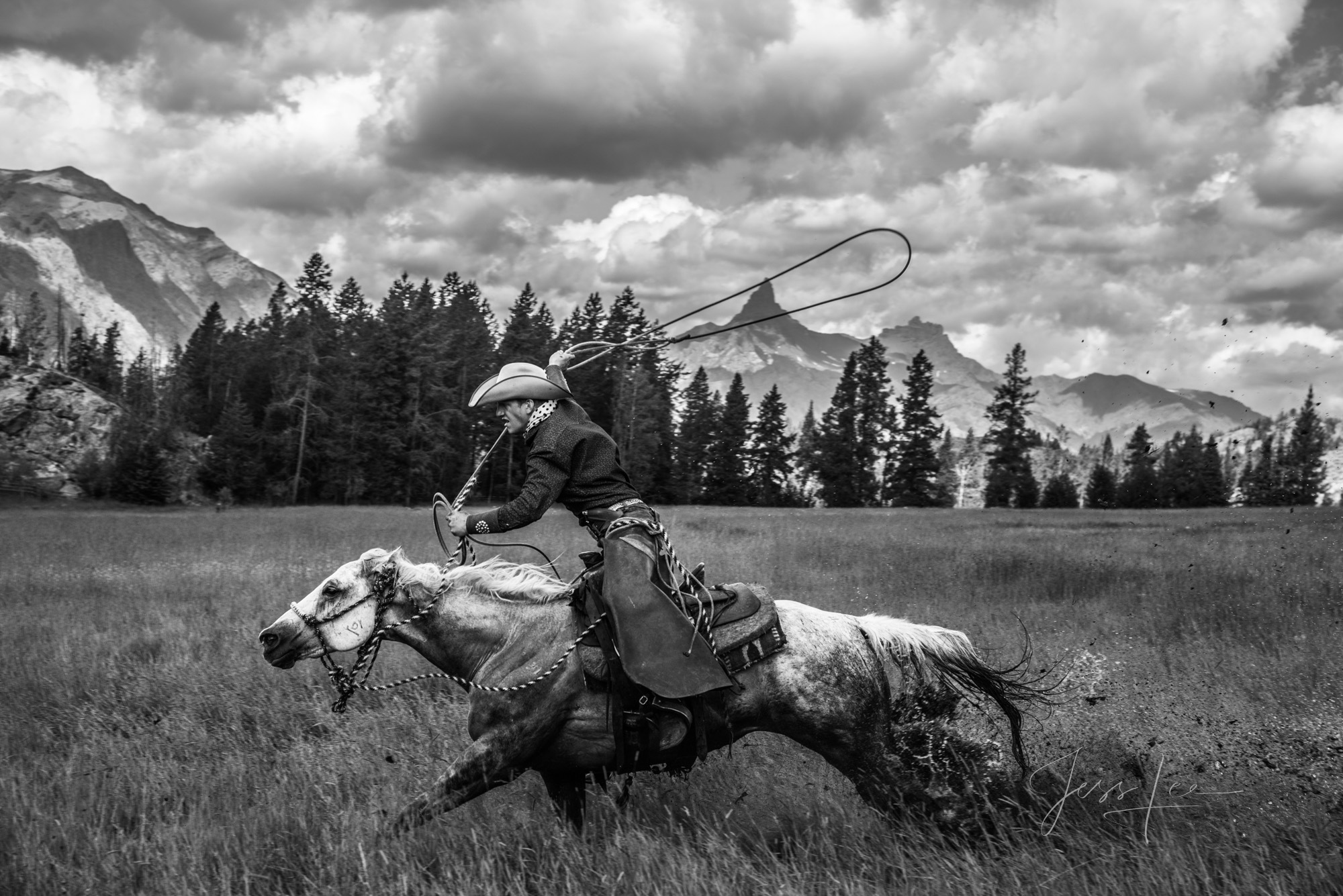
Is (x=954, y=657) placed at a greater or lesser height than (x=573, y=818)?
greater

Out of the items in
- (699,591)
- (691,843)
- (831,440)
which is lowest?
(691,843)

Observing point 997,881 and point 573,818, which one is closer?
point 997,881

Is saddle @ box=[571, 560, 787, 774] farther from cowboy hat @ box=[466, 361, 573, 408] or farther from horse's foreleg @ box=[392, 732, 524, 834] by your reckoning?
cowboy hat @ box=[466, 361, 573, 408]

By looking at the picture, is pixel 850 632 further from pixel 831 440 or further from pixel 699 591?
pixel 831 440

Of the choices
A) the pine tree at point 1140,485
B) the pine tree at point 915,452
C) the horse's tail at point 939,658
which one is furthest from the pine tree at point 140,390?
the pine tree at point 1140,485

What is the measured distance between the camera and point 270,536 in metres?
24.0

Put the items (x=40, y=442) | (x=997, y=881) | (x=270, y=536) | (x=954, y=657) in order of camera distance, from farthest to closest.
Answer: (x=40, y=442), (x=270, y=536), (x=954, y=657), (x=997, y=881)

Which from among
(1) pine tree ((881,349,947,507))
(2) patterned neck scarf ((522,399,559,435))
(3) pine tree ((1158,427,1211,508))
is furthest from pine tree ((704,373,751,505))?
(2) patterned neck scarf ((522,399,559,435))

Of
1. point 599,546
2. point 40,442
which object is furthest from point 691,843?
point 40,442

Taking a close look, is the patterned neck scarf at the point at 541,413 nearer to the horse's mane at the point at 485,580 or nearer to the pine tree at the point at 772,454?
the horse's mane at the point at 485,580

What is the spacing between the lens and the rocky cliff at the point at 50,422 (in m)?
53.8

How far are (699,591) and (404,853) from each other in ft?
6.87

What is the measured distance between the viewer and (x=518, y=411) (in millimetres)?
5164
